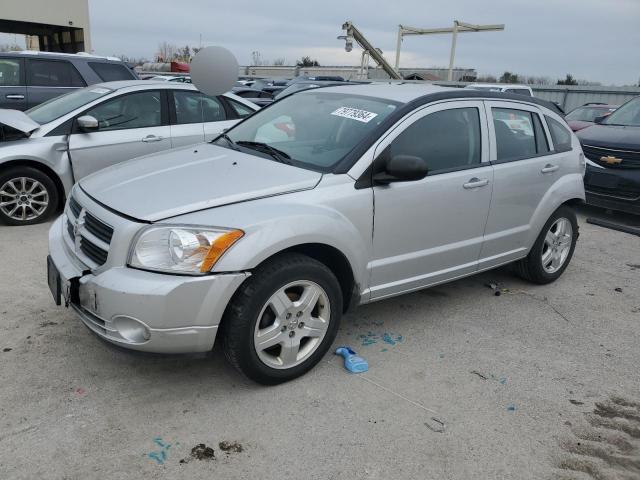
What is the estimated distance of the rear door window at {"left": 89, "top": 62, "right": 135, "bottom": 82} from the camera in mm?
9223

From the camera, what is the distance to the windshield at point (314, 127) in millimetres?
3574

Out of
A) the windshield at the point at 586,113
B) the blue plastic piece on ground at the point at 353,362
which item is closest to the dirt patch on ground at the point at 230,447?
the blue plastic piece on ground at the point at 353,362

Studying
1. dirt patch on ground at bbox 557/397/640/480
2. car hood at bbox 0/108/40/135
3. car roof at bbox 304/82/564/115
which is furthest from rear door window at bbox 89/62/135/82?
dirt patch on ground at bbox 557/397/640/480

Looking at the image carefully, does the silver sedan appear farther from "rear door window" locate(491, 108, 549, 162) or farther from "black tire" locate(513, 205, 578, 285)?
"black tire" locate(513, 205, 578, 285)

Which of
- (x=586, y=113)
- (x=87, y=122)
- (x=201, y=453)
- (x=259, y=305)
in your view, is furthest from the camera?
(x=586, y=113)

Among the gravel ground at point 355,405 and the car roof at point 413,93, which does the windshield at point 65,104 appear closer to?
the gravel ground at point 355,405

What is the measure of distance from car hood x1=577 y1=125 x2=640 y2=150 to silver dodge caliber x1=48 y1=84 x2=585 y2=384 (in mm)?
3408

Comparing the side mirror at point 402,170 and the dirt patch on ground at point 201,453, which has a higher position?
the side mirror at point 402,170

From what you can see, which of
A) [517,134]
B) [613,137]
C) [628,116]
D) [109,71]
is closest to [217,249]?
[517,134]

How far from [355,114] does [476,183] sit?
1036mm

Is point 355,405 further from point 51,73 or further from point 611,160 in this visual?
point 51,73

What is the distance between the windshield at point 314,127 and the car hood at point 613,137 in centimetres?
515

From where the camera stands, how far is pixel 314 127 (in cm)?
389

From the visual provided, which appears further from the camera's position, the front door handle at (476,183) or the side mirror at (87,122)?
the side mirror at (87,122)
